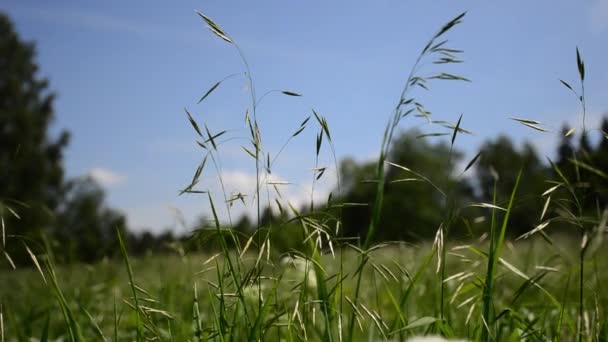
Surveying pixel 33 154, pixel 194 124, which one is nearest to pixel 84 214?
pixel 33 154

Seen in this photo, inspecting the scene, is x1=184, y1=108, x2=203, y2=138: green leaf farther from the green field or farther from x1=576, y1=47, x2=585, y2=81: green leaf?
x1=576, y1=47, x2=585, y2=81: green leaf

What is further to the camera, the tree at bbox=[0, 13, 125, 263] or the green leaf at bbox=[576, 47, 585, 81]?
the tree at bbox=[0, 13, 125, 263]

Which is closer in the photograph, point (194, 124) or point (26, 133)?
point (194, 124)

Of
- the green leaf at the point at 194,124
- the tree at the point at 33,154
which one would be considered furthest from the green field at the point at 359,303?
the tree at the point at 33,154

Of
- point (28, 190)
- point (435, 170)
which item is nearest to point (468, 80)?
point (28, 190)

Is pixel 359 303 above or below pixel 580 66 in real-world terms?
below

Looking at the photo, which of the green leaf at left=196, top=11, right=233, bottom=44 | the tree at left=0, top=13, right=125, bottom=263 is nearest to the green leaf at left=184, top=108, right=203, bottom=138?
the green leaf at left=196, top=11, right=233, bottom=44

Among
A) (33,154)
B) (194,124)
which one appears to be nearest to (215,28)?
(194,124)

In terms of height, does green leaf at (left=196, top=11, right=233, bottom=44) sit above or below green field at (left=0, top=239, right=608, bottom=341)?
above

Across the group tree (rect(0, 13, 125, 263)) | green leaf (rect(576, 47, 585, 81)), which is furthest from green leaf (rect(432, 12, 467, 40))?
tree (rect(0, 13, 125, 263))

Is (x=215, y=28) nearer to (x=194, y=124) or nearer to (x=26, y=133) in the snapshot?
(x=194, y=124)

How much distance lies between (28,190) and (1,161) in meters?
2.28

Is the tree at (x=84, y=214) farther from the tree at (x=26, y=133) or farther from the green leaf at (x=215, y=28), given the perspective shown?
the green leaf at (x=215, y=28)

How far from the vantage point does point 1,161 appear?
3112 centimetres
